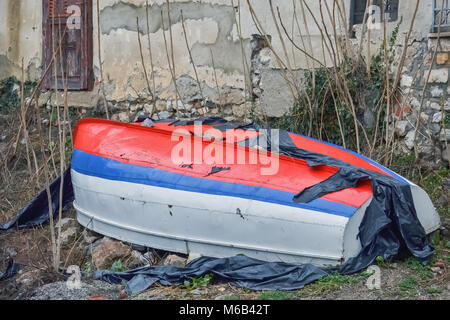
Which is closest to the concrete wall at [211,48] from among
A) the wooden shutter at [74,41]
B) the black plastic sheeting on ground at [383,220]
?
the wooden shutter at [74,41]

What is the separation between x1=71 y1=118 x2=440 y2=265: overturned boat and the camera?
407 cm

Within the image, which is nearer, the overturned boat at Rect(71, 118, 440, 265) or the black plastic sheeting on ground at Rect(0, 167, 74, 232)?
the overturned boat at Rect(71, 118, 440, 265)

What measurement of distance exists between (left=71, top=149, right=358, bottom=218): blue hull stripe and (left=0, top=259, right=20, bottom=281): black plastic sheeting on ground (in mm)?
928

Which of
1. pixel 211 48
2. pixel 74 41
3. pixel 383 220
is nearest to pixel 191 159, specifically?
pixel 383 220

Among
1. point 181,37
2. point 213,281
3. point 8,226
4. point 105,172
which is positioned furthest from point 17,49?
point 213,281

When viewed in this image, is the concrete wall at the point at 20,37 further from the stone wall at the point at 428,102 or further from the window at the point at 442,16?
the window at the point at 442,16

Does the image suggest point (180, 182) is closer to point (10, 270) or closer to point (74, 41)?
point (10, 270)

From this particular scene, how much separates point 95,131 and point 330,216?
2.26 meters

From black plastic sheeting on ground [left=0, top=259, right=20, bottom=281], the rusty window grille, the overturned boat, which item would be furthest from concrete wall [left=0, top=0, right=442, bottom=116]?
black plastic sheeting on ground [left=0, top=259, right=20, bottom=281]

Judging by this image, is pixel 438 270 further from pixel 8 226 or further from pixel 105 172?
pixel 8 226

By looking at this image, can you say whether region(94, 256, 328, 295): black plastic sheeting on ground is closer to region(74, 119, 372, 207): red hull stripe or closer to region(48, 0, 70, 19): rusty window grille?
region(74, 119, 372, 207): red hull stripe

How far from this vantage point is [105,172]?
16.1ft

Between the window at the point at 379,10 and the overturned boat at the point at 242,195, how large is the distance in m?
1.70

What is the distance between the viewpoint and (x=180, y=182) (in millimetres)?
4523
